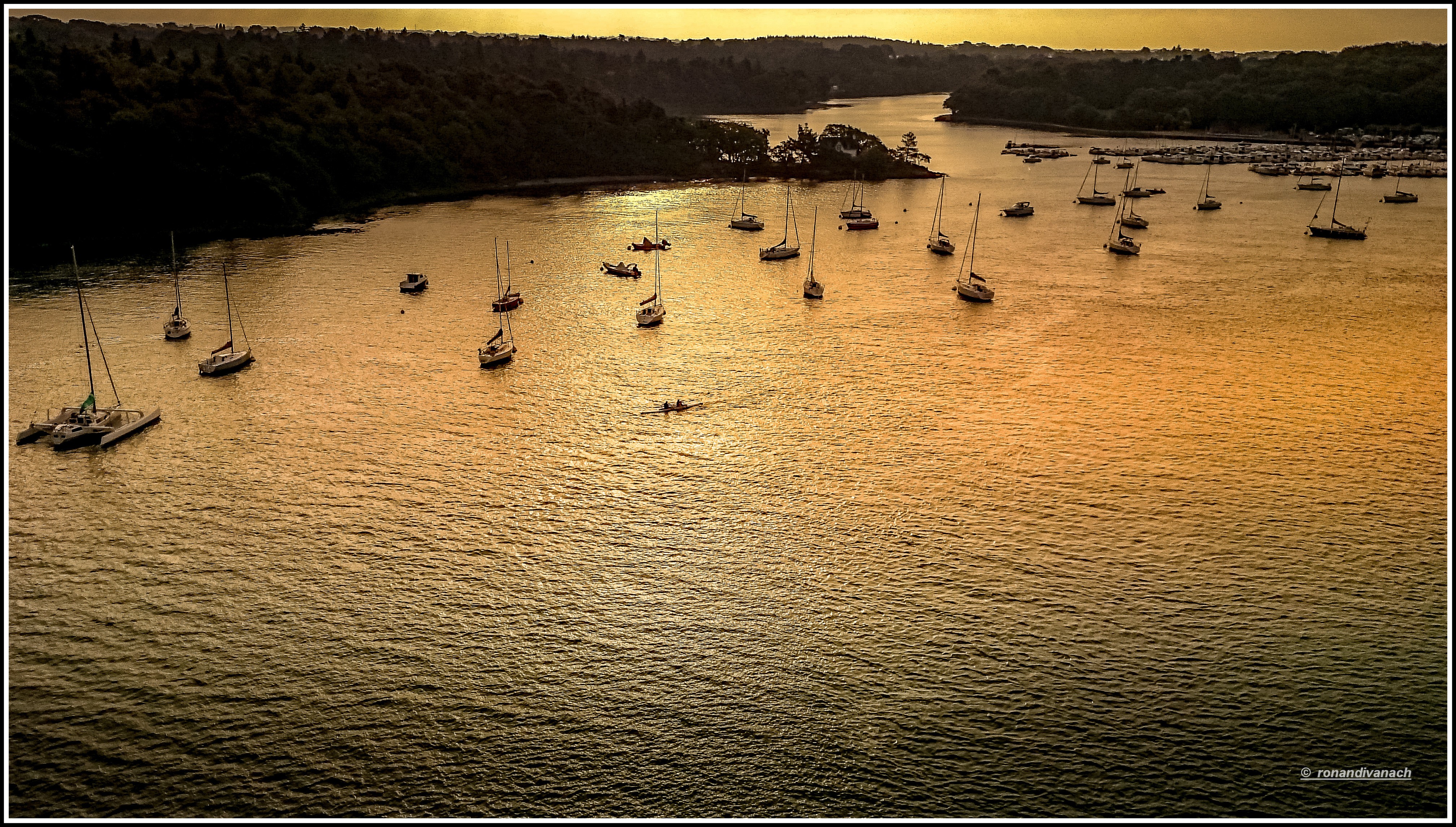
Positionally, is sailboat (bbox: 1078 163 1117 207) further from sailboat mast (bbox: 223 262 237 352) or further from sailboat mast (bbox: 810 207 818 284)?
sailboat mast (bbox: 223 262 237 352)

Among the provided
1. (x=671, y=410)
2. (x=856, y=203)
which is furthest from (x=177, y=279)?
(x=856, y=203)

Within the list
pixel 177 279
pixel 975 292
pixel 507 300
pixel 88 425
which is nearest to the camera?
pixel 88 425

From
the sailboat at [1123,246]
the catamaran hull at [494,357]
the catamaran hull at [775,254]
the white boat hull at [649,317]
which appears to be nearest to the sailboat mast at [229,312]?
the catamaran hull at [494,357]

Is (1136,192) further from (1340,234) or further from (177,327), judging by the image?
(177,327)

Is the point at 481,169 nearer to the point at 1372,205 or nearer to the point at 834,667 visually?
the point at 1372,205

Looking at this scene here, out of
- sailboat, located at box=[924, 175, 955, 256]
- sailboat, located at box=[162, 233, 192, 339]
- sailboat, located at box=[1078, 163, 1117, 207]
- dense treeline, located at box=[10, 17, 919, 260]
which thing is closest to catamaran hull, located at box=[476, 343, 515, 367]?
sailboat, located at box=[162, 233, 192, 339]

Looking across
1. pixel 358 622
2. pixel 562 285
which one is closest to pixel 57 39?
pixel 562 285
